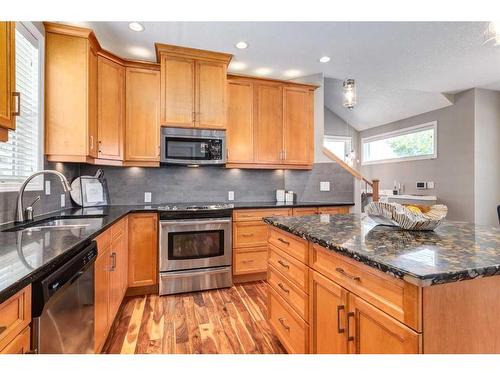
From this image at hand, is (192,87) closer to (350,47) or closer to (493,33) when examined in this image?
(350,47)

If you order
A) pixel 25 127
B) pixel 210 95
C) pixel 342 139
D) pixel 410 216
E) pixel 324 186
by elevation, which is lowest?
pixel 410 216

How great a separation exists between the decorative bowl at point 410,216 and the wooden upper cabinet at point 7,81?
2037mm

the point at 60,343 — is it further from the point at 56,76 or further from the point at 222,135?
the point at 222,135

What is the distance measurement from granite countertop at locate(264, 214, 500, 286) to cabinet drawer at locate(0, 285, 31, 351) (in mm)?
1151

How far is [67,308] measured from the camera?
1168 millimetres

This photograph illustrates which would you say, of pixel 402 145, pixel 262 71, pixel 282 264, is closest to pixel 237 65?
pixel 262 71

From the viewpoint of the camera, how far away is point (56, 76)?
7.86 ft

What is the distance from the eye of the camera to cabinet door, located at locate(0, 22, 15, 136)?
1.25m

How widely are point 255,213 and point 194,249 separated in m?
0.83

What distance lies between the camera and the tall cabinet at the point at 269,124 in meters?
3.46

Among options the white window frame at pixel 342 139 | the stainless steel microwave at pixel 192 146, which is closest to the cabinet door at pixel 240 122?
the stainless steel microwave at pixel 192 146

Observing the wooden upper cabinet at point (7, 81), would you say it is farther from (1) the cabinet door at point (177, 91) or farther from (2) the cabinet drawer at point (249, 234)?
(2) the cabinet drawer at point (249, 234)

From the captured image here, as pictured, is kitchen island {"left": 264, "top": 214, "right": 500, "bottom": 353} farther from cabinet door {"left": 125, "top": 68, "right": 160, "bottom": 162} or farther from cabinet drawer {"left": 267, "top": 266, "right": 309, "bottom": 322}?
cabinet door {"left": 125, "top": 68, "right": 160, "bottom": 162}
